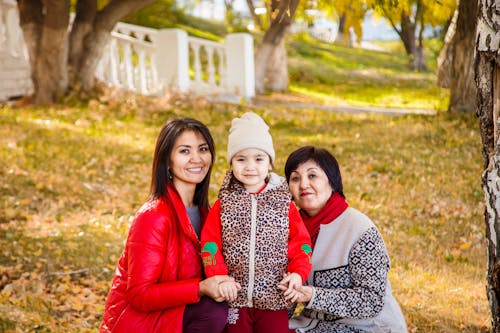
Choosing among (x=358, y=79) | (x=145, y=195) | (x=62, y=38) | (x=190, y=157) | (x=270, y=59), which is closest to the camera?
(x=190, y=157)

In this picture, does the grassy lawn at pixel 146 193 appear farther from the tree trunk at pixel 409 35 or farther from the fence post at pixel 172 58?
the tree trunk at pixel 409 35

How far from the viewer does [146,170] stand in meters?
9.18

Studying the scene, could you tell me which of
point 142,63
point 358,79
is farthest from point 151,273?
point 358,79

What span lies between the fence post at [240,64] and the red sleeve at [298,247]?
11947mm

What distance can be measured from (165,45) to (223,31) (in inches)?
A: 439

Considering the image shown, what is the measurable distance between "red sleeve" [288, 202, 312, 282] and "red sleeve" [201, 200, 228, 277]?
0.30 meters

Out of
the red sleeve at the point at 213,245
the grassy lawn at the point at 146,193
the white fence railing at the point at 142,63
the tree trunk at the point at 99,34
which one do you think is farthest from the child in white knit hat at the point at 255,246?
the white fence railing at the point at 142,63

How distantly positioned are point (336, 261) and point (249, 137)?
70cm

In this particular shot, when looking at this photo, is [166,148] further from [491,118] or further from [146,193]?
[146,193]

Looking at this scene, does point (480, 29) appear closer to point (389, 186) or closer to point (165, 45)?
point (389, 186)

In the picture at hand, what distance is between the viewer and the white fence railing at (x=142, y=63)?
13.4 m

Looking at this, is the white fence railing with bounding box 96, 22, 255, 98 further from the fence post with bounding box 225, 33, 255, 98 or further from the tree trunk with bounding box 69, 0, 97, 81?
the tree trunk with bounding box 69, 0, 97, 81

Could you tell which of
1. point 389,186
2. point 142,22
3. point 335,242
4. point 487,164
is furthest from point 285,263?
point 142,22

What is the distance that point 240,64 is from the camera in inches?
608
